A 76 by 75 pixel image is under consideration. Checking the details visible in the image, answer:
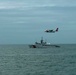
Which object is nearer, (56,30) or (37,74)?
(37,74)

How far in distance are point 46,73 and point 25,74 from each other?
341 centimetres

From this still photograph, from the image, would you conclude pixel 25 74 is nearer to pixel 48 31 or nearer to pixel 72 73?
pixel 72 73

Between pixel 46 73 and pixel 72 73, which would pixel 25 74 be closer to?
pixel 46 73

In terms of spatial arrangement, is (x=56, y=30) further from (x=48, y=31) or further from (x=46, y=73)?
(x=46, y=73)

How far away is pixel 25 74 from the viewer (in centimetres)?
5688

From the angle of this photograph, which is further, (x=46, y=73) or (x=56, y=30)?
(x=56, y=30)

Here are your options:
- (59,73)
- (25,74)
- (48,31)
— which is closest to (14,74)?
(25,74)

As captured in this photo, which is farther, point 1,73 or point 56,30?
point 56,30

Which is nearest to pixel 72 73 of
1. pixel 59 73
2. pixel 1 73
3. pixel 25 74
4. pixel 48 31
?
pixel 59 73

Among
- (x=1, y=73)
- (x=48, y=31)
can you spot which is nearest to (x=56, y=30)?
(x=48, y=31)

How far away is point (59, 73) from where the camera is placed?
56.9m

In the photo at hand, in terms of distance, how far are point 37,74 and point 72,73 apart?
543cm

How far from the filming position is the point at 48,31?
18525 centimetres

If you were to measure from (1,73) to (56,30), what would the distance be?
135164 millimetres
